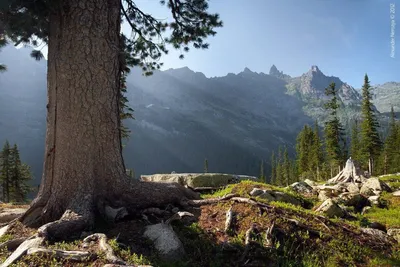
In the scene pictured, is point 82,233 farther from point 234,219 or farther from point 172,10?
point 172,10

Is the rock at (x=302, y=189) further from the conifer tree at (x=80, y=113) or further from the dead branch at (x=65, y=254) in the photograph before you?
the dead branch at (x=65, y=254)

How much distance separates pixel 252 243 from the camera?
5203 mm

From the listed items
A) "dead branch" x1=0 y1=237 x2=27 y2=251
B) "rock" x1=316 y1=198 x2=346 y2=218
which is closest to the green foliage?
"dead branch" x1=0 y1=237 x2=27 y2=251

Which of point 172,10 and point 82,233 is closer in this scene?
point 82,233

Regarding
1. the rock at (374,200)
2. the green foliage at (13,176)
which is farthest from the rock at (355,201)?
the green foliage at (13,176)

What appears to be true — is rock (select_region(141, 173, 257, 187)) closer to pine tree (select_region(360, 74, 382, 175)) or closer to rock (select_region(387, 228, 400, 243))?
rock (select_region(387, 228, 400, 243))

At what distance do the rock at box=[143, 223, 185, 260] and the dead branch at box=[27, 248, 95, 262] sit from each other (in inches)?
54.1

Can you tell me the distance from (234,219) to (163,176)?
439 inches

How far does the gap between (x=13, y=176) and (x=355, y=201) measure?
156 feet

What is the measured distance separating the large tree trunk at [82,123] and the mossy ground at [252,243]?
817 mm

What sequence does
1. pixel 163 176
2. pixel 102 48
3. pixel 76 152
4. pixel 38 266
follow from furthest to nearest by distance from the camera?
pixel 163 176, pixel 102 48, pixel 76 152, pixel 38 266

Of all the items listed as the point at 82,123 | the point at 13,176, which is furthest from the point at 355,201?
the point at 13,176

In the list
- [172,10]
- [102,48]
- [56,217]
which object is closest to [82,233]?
[56,217]

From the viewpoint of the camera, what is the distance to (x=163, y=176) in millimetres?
16906
